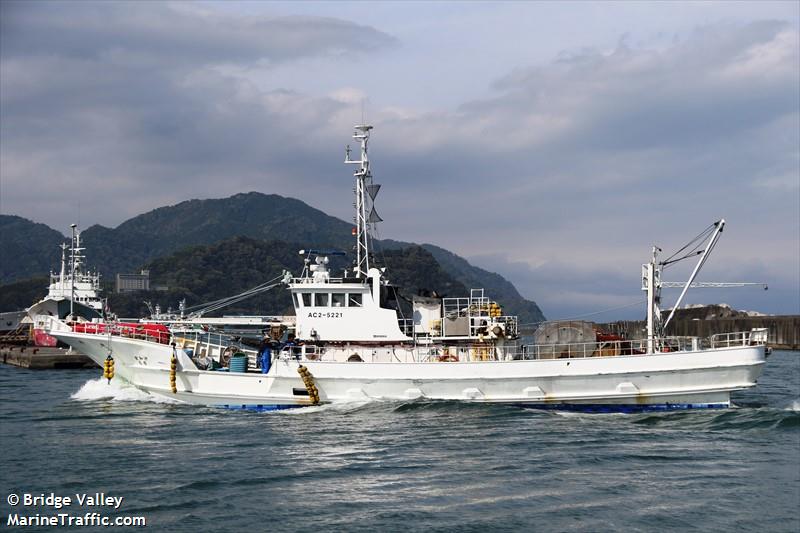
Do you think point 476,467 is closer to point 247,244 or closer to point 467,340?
point 467,340

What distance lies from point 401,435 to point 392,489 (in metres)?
A: 4.96

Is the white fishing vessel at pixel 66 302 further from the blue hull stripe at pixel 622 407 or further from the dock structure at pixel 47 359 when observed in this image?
the blue hull stripe at pixel 622 407

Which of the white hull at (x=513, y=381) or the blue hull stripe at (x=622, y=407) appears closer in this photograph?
the white hull at (x=513, y=381)

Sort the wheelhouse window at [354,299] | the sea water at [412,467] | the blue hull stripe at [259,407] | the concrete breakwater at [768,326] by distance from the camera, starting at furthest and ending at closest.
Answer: the concrete breakwater at [768,326] → the wheelhouse window at [354,299] → the blue hull stripe at [259,407] → the sea water at [412,467]

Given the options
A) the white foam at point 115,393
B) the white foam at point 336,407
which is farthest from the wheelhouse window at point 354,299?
the white foam at point 115,393

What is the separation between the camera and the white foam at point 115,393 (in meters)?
28.7

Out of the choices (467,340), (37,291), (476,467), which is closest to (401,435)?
(476,467)

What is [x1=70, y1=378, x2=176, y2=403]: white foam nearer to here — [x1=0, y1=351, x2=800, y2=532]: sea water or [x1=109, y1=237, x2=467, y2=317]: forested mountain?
[x1=0, y1=351, x2=800, y2=532]: sea water

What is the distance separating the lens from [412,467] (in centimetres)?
1864

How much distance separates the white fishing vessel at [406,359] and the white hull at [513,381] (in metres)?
0.03

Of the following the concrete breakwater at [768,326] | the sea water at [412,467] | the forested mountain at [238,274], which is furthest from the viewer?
the forested mountain at [238,274]

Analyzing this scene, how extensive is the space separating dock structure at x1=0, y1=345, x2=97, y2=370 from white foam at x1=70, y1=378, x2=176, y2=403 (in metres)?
23.8

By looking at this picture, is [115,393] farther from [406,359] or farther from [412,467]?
[412,467]

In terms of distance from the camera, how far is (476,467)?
18.6 metres
